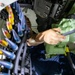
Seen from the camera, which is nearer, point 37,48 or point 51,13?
point 51,13

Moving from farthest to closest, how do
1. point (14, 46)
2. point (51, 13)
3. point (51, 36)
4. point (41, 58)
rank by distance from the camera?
point (41, 58) < point (51, 13) < point (14, 46) < point (51, 36)

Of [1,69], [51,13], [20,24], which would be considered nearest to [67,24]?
[51,13]

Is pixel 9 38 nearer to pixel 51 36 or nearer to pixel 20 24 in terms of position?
pixel 20 24

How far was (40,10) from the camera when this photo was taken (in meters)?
1.39

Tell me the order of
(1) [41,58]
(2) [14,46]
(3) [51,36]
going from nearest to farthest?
(3) [51,36] → (2) [14,46] → (1) [41,58]

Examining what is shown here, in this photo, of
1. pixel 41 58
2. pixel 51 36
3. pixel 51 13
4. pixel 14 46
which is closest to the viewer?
pixel 51 36

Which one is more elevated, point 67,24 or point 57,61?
point 67,24

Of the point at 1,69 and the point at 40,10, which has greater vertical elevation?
the point at 40,10

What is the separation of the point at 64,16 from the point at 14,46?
407 millimetres

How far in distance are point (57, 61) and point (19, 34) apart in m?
0.37

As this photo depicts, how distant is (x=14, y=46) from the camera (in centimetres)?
124

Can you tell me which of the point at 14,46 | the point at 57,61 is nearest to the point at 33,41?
the point at 14,46

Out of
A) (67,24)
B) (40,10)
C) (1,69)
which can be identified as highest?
(40,10)

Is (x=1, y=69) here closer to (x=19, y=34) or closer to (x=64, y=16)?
(x=19, y=34)
